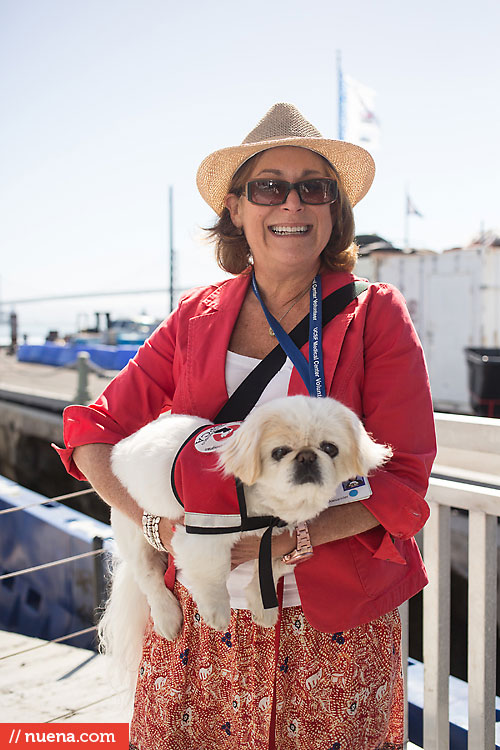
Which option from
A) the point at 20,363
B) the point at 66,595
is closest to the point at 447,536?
the point at 66,595

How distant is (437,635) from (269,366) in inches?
46.5

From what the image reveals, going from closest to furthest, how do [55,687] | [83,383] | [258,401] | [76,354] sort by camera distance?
[258,401], [55,687], [83,383], [76,354]

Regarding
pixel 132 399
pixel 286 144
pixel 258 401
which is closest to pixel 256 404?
pixel 258 401

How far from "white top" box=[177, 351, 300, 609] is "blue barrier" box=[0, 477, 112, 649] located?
2.90 m

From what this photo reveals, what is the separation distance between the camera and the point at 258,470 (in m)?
1.44

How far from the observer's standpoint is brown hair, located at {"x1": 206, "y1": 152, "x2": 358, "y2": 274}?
182cm

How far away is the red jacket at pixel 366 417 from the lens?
1442 mm

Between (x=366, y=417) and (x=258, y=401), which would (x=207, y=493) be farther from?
(x=366, y=417)

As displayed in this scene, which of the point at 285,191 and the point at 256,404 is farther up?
the point at 285,191

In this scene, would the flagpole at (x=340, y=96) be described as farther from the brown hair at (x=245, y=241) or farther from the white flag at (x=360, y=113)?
the brown hair at (x=245, y=241)

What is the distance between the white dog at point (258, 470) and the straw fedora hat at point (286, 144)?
0.83m

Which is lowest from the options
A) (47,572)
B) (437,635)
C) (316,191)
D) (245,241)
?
(47,572)

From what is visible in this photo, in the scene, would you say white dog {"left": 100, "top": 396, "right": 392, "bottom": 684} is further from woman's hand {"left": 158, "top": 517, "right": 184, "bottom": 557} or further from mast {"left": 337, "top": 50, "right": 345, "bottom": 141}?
mast {"left": 337, "top": 50, "right": 345, "bottom": 141}

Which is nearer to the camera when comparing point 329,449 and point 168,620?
point 329,449
